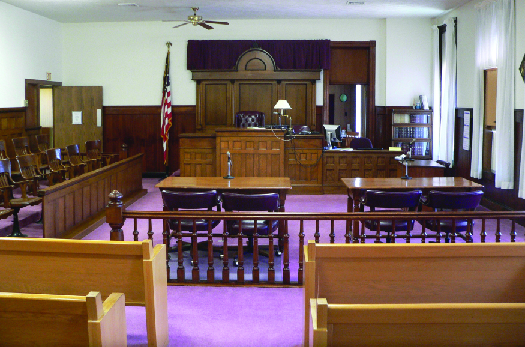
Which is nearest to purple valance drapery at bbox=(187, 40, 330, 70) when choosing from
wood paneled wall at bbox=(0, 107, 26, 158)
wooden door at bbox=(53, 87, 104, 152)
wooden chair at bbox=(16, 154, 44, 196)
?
wooden door at bbox=(53, 87, 104, 152)

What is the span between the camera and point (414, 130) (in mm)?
11781

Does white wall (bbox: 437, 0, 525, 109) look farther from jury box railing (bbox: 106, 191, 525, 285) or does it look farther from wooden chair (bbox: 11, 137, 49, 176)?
wooden chair (bbox: 11, 137, 49, 176)

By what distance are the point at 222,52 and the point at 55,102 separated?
3817mm

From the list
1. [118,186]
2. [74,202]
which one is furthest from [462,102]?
[74,202]

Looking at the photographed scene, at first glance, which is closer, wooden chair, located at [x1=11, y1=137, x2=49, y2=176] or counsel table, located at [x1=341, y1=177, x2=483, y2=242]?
counsel table, located at [x1=341, y1=177, x2=483, y2=242]

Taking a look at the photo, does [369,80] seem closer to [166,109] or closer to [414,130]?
[414,130]

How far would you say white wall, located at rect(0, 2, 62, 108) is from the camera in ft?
33.2

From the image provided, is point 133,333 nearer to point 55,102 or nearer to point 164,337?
point 164,337

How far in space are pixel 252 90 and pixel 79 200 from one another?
614cm

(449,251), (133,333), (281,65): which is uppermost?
(281,65)

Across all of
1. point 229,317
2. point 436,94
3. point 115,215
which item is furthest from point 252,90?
point 229,317

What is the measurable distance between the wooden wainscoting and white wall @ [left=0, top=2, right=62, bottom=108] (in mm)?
3127

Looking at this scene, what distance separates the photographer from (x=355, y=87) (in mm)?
16812

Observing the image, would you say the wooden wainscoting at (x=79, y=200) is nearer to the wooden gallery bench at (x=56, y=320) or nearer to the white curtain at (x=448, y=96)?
the wooden gallery bench at (x=56, y=320)
